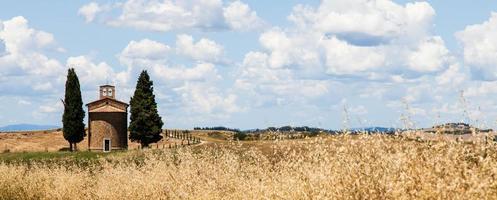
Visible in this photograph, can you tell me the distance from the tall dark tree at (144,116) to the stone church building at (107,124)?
14.7ft

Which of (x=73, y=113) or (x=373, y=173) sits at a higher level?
(x=73, y=113)

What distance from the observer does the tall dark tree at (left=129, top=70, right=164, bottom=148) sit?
6800 cm

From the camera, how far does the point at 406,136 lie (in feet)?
22.0

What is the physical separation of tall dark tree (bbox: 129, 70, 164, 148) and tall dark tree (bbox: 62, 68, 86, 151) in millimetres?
6370

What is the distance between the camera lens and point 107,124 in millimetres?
72750

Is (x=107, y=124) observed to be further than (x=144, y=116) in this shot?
Yes

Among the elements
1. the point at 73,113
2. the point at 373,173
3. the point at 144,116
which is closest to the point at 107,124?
the point at 73,113

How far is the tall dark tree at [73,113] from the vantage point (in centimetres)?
6975

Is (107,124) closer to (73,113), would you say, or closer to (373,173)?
(73,113)

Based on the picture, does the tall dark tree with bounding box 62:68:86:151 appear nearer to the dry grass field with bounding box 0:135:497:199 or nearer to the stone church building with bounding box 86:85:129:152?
the stone church building with bounding box 86:85:129:152

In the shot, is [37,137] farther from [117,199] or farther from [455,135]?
[455,135]

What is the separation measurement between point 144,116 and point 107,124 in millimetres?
7253

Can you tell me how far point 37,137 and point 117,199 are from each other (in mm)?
78714

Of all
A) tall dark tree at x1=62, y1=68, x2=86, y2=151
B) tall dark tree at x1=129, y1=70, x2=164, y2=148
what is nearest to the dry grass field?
tall dark tree at x1=129, y1=70, x2=164, y2=148
